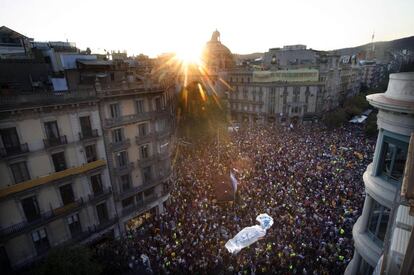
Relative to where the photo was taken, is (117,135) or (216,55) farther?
(216,55)

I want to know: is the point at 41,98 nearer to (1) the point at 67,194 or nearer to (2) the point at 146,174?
(1) the point at 67,194

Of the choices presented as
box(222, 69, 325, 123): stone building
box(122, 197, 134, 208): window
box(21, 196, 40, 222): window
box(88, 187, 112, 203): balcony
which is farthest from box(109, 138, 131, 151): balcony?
box(222, 69, 325, 123): stone building

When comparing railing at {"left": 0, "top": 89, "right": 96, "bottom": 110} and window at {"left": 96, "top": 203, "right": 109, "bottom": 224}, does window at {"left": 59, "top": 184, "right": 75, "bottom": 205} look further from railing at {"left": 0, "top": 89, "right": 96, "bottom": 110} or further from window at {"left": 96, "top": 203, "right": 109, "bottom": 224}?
railing at {"left": 0, "top": 89, "right": 96, "bottom": 110}

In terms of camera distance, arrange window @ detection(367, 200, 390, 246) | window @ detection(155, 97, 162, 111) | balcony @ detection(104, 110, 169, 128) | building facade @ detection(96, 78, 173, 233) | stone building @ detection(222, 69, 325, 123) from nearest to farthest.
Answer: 1. window @ detection(367, 200, 390, 246)
2. balcony @ detection(104, 110, 169, 128)
3. building facade @ detection(96, 78, 173, 233)
4. window @ detection(155, 97, 162, 111)
5. stone building @ detection(222, 69, 325, 123)

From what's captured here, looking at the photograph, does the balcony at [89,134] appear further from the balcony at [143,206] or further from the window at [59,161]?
the balcony at [143,206]

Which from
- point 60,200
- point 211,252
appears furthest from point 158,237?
point 60,200

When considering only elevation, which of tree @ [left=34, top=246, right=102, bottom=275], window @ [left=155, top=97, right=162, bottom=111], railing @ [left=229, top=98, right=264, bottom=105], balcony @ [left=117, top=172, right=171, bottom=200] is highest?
window @ [left=155, top=97, right=162, bottom=111]

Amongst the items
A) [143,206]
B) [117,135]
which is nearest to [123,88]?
[117,135]
